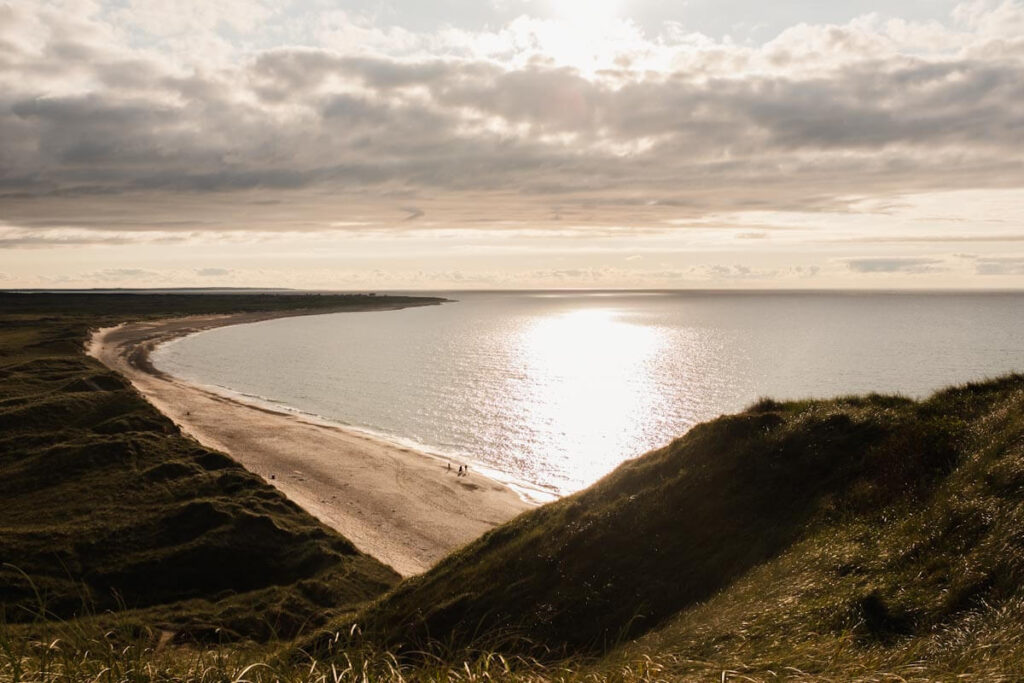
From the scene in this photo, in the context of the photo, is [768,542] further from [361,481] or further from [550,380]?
[550,380]

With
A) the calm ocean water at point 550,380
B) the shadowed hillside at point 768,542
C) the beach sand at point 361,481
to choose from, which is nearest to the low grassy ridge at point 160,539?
the beach sand at point 361,481

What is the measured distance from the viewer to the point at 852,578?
1402 centimetres

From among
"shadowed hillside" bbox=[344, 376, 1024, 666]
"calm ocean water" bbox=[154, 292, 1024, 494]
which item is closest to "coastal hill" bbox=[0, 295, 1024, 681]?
"shadowed hillside" bbox=[344, 376, 1024, 666]

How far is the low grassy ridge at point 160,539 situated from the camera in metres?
28.3

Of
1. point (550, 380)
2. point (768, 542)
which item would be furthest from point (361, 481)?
point (550, 380)

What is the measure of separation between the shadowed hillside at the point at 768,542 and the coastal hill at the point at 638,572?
0.06 m

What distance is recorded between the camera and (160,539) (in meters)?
32.9

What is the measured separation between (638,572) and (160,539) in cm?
2536

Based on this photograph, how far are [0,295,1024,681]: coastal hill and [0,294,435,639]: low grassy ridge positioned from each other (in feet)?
0.48

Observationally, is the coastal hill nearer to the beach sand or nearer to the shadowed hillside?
the shadowed hillside

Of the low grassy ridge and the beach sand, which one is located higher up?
the low grassy ridge

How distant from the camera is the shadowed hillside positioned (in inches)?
504

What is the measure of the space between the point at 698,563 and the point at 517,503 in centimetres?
3329

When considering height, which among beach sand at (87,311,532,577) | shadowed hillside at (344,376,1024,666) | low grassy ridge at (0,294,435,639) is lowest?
beach sand at (87,311,532,577)
